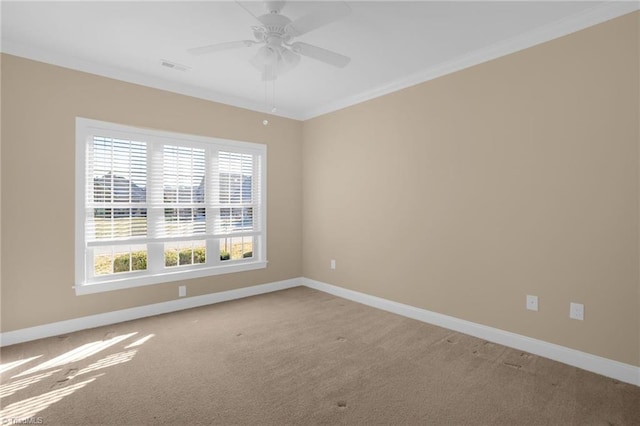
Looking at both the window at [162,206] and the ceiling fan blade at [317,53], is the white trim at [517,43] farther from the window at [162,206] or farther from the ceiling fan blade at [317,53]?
the window at [162,206]

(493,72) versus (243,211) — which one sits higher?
(493,72)

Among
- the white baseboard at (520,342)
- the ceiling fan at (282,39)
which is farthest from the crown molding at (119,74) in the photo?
the white baseboard at (520,342)

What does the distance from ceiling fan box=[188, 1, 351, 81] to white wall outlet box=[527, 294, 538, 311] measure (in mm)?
2571

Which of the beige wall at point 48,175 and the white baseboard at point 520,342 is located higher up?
the beige wall at point 48,175

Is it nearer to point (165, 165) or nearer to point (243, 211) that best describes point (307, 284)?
point (243, 211)

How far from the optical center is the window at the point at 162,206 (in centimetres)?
361

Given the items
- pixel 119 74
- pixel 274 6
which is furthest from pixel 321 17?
pixel 119 74

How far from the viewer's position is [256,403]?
225cm

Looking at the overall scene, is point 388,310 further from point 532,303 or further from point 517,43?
point 517,43

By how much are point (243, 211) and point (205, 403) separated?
9.62 feet

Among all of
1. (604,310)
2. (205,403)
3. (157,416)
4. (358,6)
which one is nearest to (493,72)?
(358,6)

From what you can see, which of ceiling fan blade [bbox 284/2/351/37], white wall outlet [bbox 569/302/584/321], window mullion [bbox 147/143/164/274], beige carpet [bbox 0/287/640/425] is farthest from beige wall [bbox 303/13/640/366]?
window mullion [bbox 147/143/164/274]

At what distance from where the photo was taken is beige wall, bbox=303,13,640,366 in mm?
2549

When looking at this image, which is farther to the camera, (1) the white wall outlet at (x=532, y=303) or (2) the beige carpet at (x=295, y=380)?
(1) the white wall outlet at (x=532, y=303)
